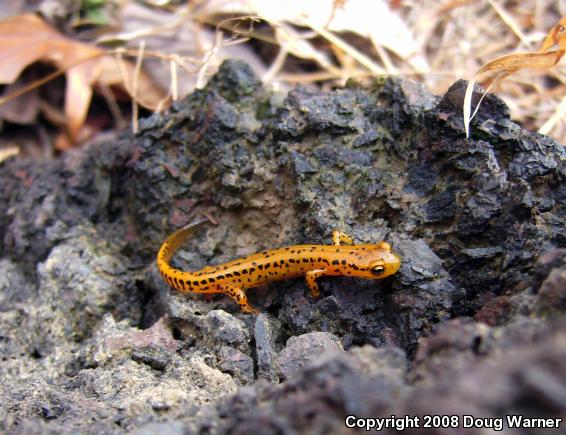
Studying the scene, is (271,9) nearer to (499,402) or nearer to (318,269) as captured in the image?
(318,269)

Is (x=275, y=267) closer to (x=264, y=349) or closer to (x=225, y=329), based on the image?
(x=225, y=329)

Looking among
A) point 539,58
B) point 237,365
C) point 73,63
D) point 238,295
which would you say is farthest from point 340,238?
point 73,63

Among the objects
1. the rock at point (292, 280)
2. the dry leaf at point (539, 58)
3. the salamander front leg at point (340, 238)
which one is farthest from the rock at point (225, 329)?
the dry leaf at point (539, 58)

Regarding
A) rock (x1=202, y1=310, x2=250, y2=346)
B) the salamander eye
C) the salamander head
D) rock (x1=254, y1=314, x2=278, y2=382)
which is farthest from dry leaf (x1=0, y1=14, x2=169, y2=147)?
the salamander eye

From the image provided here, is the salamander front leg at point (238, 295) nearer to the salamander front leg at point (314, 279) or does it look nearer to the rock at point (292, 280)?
the rock at point (292, 280)

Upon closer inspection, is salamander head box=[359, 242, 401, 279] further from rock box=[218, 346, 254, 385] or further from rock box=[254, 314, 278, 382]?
rock box=[218, 346, 254, 385]

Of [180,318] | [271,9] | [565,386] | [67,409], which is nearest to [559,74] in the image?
[271,9]
